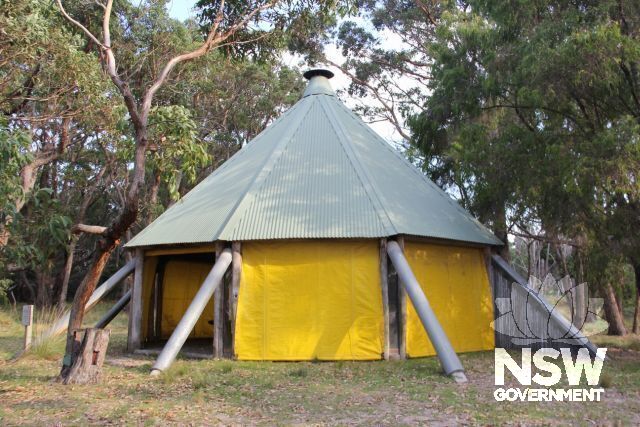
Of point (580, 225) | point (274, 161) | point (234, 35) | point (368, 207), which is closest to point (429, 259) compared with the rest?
Answer: point (368, 207)

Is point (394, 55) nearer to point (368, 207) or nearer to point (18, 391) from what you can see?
point (368, 207)

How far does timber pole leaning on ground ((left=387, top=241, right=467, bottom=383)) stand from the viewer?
871cm

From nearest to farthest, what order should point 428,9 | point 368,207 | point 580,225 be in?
1. point 580,225
2. point 368,207
3. point 428,9

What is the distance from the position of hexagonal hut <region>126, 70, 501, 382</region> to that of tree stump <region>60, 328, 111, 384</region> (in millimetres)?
1159

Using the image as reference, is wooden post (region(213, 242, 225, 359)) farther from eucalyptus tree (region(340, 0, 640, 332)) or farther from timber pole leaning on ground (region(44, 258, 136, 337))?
eucalyptus tree (region(340, 0, 640, 332))

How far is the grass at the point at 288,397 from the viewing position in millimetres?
6246

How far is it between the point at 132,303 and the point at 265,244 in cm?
392

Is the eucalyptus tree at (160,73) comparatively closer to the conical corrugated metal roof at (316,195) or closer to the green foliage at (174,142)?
the green foliage at (174,142)

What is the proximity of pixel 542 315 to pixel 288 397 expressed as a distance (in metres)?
7.24

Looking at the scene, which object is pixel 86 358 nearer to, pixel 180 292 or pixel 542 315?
pixel 180 292

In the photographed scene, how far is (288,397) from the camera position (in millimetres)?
7441

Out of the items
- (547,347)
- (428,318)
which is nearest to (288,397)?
(428,318)

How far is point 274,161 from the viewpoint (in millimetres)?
12945

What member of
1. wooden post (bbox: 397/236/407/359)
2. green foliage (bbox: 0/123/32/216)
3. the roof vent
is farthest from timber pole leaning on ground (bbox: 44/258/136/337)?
the roof vent
